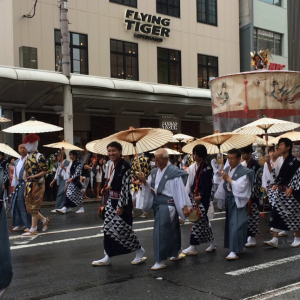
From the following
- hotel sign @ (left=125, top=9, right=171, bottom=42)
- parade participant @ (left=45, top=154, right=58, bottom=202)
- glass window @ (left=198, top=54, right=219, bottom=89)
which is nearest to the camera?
parade participant @ (left=45, top=154, right=58, bottom=202)

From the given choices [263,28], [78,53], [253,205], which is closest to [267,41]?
[263,28]

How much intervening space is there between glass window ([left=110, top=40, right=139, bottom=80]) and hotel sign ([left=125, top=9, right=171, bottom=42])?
736 mm

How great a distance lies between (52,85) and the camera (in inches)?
646

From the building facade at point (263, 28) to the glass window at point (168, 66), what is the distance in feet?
16.2

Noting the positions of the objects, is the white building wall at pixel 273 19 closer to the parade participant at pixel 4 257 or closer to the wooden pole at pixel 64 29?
the wooden pole at pixel 64 29

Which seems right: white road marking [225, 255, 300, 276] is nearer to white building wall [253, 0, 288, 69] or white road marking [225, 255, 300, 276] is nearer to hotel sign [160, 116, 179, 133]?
hotel sign [160, 116, 179, 133]

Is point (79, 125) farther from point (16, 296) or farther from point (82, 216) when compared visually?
point (16, 296)

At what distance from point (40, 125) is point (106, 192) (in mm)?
4705

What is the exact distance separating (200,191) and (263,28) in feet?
70.9

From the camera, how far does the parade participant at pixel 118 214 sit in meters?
6.01

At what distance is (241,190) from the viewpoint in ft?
21.0

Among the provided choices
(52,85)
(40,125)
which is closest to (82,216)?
(40,125)

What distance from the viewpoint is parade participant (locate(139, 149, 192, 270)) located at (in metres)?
5.86

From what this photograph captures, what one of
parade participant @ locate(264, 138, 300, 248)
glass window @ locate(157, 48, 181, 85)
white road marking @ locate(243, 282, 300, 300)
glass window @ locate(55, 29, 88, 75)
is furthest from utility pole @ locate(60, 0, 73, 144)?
white road marking @ locate(243, 282, 300, 300)
